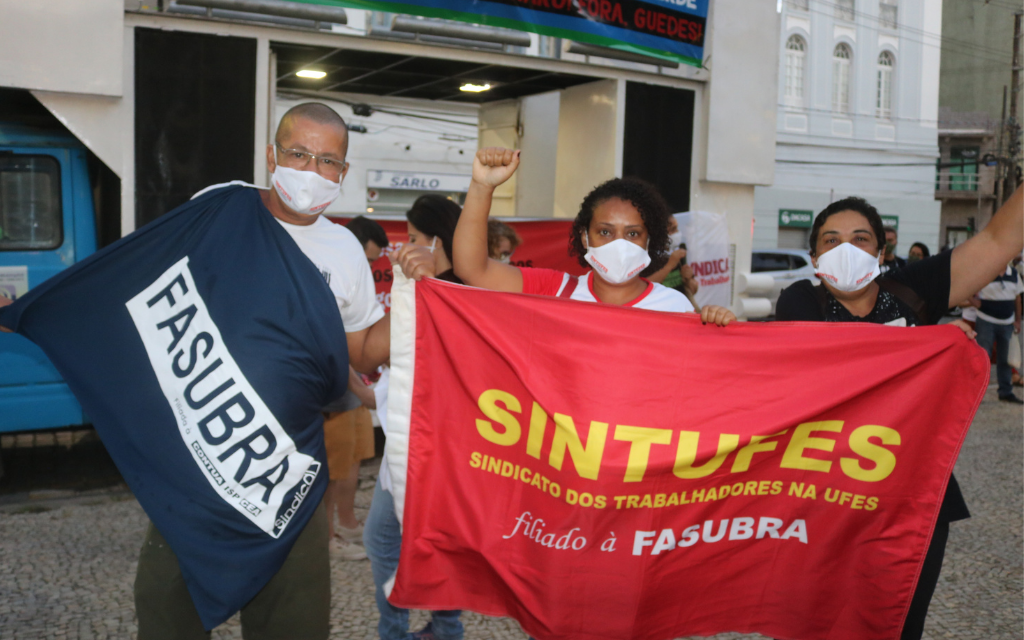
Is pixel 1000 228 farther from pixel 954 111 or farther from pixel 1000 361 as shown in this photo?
pixel 954 111

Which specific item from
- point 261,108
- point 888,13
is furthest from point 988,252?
point 888,13

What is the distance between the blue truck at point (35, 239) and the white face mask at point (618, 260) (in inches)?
184

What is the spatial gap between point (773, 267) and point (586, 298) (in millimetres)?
18140

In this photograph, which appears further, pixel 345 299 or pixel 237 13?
pixel 237 13

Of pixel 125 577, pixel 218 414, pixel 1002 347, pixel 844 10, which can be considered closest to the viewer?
pixel 218 414

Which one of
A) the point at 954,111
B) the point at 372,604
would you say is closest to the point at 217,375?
the point at 372,604

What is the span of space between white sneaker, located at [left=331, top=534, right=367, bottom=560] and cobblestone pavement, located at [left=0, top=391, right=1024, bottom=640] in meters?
0.05

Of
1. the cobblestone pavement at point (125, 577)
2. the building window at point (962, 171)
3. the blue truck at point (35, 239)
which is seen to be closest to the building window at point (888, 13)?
the building window at point (962, 171)

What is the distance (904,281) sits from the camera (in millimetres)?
3279

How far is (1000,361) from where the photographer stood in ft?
34.3

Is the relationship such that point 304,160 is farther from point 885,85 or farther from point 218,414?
point 885,85

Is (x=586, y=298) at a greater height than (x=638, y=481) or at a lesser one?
greater

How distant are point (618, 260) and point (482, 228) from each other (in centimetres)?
48

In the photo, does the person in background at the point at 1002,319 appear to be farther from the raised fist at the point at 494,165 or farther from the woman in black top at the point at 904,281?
the raised fist at the point at 494,165
